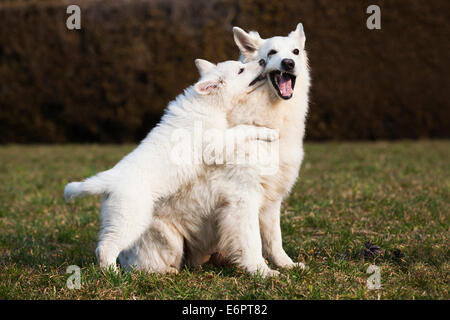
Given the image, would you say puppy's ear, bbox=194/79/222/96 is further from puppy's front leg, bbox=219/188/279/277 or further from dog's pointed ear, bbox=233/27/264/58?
puppy's front leg, bbox=219/188/279/277

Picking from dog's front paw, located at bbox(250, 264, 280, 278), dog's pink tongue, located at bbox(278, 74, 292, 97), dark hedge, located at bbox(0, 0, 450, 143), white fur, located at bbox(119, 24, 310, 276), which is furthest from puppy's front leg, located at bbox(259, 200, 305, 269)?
dark hedge, located at bbox(0, 0, 450, 143)

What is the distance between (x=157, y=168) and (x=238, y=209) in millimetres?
628

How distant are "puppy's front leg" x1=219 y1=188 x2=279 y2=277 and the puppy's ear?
2.61 ft

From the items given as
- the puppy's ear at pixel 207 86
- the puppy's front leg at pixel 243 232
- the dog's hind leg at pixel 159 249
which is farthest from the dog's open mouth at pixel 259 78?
the dog's hind leg at pixel 159 249

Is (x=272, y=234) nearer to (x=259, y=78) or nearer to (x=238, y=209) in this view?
(x=238, y=209)

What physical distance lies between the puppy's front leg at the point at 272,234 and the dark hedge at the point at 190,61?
882cm

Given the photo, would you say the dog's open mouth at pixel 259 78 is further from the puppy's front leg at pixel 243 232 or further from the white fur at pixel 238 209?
the puppy's front leg at pixel 243 232

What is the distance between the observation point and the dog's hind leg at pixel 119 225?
11.3 ft

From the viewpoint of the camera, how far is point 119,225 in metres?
3.44

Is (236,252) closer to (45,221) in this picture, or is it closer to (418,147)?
(45,221)

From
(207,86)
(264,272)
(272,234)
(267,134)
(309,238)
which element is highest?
(207,86)

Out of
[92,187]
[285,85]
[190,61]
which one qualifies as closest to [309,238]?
[285,85]

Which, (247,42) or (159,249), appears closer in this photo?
(159,249)

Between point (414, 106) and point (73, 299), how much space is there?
11.2 meters
